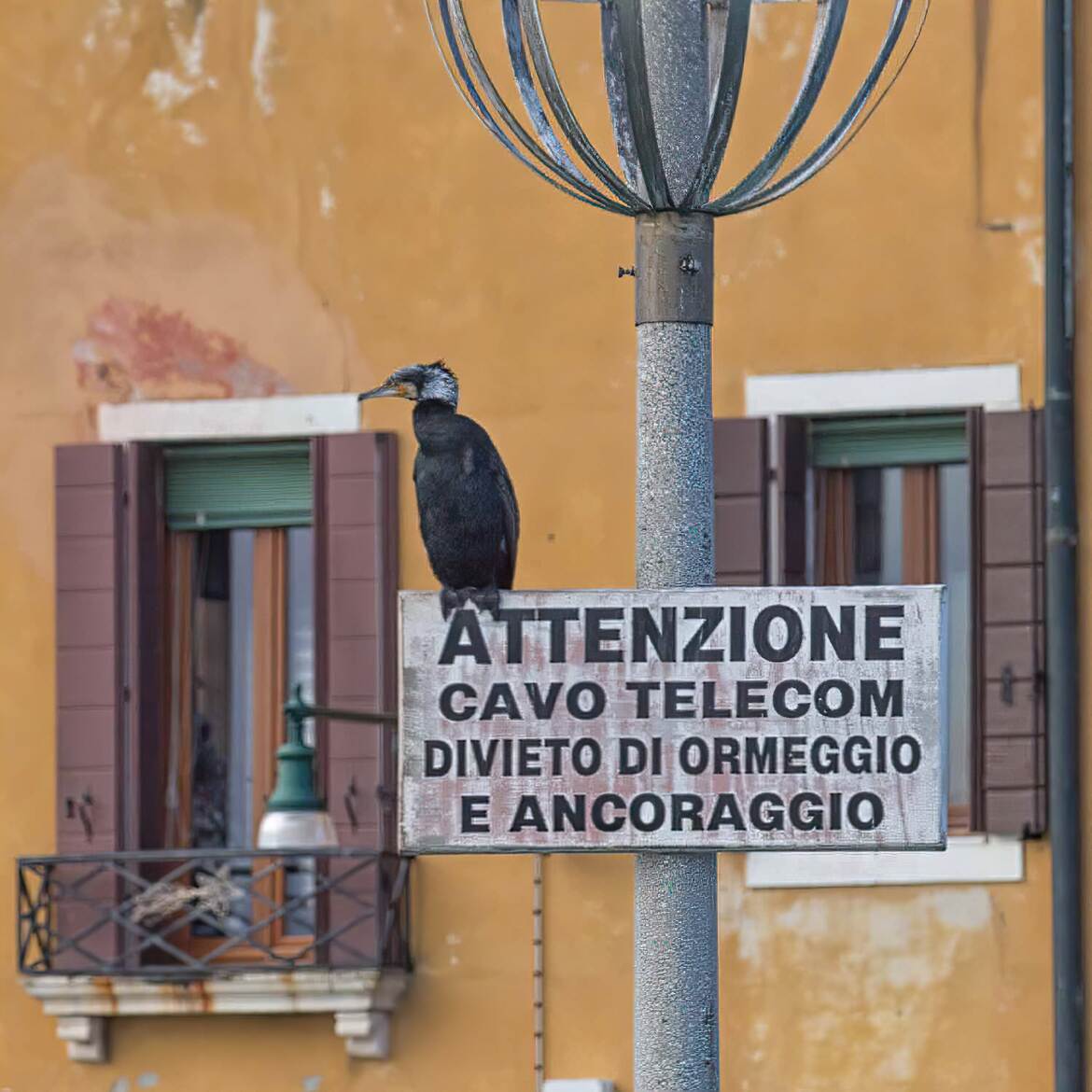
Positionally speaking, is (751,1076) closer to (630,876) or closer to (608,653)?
(630,876)

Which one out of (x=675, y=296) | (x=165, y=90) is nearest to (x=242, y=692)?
(x=165, y=90)

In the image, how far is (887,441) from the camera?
12.0m

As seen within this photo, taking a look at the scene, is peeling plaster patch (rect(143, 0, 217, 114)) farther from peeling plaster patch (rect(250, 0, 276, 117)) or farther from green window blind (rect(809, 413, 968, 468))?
green window blind (rect(809, 413, 968, 468))

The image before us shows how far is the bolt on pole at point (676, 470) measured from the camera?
5.35 meters

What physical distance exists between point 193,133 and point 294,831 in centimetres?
296

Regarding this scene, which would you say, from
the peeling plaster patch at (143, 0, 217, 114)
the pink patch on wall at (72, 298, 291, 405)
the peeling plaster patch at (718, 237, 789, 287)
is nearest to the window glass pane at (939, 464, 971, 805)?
the peeling plaster patch at (718, 237, 789, 287)

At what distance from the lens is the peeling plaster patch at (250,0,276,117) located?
1251cm

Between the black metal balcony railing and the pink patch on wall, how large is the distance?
1752 millimetres

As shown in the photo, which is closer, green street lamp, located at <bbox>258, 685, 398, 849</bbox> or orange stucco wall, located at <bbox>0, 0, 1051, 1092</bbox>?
green street lamp, located at <bbox>258, 685, 398, 849</bbox>

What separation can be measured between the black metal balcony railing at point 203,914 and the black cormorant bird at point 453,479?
4.52 metres

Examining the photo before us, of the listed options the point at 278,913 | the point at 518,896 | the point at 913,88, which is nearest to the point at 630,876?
the point at 518,896

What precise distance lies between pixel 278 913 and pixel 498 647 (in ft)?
21.9

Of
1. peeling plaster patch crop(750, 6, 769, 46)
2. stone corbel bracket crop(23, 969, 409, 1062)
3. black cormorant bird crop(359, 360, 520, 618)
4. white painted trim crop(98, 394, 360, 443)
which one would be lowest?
stone corbel bracket crop(23, 969, 409, 1062)

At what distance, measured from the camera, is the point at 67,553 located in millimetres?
12445
